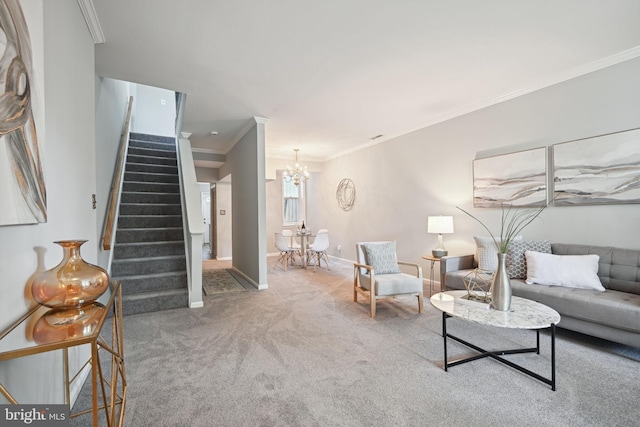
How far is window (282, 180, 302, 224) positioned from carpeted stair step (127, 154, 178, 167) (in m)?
3.50

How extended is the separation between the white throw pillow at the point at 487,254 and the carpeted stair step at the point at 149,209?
14.8ft

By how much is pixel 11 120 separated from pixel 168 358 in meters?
2.06

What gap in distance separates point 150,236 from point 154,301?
1.14m

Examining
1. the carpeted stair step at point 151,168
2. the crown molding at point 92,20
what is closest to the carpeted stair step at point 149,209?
the carpeted stair step at point 151,168

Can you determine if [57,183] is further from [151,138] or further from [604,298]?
[151,138]

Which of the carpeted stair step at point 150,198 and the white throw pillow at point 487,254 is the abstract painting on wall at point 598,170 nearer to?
the white throw pillow at point 487,254

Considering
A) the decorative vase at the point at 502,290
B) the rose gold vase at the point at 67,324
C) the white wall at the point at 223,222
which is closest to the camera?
the rose gold vase at the point at 67,324

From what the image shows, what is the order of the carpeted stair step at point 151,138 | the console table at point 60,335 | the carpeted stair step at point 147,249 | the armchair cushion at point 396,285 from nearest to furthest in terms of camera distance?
the console table at point 60,335, the armchair cushion at point 396,285, the carpeted stair step at point 147,249, the carpeted stair step at point 151,138

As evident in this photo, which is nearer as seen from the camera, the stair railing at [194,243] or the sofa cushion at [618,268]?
the sofa cushion at [618,268]

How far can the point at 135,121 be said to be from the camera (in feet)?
21.5

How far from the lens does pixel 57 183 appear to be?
64.6 inches

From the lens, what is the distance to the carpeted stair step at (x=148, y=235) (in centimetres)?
409

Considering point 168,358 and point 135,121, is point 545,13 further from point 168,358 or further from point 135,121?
point 135,121

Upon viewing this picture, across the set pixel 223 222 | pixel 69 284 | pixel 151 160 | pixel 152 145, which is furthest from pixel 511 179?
pixel 223 222
